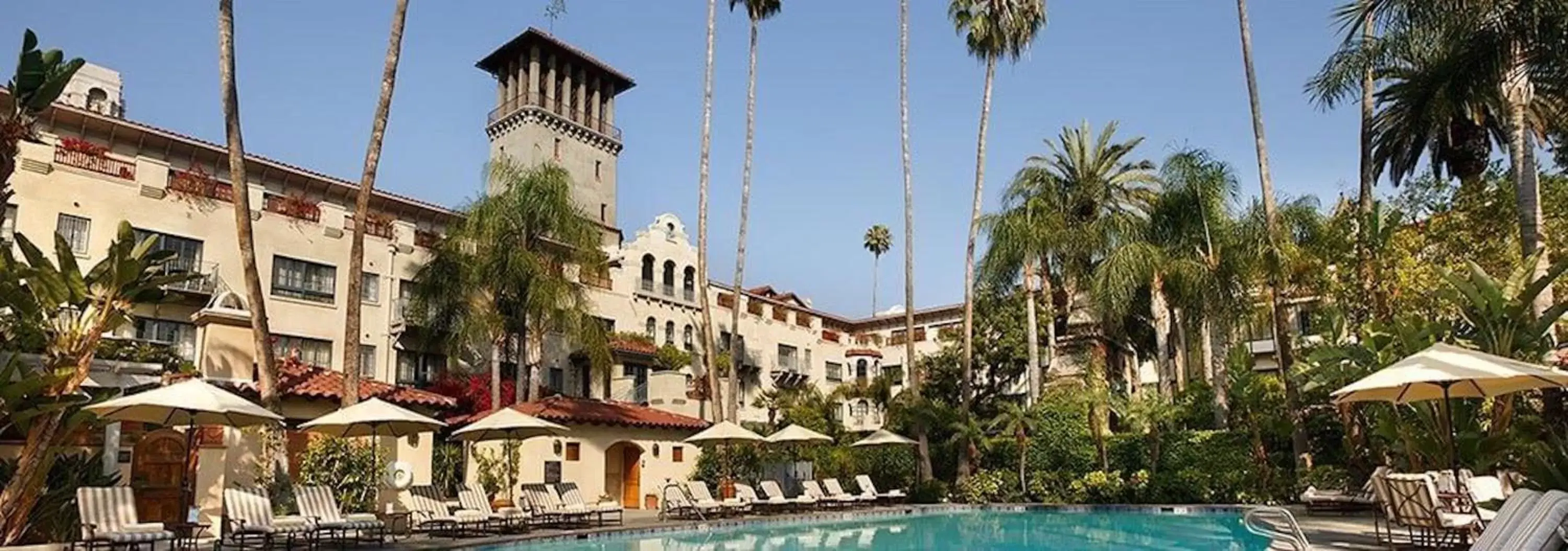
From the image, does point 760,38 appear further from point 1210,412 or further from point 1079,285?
point 1210,412

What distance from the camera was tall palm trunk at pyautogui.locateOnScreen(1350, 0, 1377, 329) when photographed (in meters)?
22.7

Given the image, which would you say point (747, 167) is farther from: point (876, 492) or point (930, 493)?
point (930, 493)

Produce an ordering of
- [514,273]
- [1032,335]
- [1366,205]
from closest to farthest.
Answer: [1366,205], [514,273], [1032,335]

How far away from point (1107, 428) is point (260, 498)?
73.4ft

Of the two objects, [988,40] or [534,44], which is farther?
[534,44]

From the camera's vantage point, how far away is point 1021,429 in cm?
3012

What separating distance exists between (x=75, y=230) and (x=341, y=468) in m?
9.63

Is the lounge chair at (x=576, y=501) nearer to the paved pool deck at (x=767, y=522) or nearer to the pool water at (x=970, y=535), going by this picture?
the paved pool deck at (x=767, y=522)

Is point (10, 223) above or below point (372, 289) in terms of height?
above

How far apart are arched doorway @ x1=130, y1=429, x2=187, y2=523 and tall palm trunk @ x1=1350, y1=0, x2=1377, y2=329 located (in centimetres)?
A: 2286

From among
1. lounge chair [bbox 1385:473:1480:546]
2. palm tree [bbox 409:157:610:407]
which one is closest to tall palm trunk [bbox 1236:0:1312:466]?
lounge chair [bbox 1385:473:1480:546]

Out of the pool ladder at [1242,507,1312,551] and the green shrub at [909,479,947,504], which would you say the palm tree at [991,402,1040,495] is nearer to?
the green shrub at [909,479,947,504]

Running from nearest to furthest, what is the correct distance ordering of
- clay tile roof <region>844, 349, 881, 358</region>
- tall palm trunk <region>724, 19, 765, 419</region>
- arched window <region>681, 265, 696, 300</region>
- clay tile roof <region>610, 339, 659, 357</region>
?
tall palm trunk <region>724, 19, 765, 419</region>, clay tile roof <region>610, 339, 659, 357</region>, arched window <region>681, 265, 696, 300</region>, clay tile roof <region>844, 349, 881, 358</region>

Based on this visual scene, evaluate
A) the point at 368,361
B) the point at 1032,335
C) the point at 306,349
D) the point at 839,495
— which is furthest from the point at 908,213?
the point at 306,349
